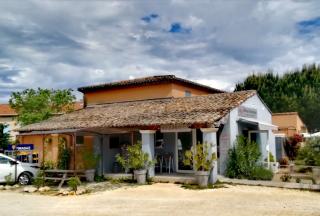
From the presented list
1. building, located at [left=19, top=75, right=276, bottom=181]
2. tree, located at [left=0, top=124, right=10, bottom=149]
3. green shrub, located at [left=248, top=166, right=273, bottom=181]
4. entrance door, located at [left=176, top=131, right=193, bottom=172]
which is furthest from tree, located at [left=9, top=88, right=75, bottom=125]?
green shrub, located at [left=248, top=166, right=273, bottom=181]

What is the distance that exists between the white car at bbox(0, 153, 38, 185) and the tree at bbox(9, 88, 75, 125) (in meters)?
13.6

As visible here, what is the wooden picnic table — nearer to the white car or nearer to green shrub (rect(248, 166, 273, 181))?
the white car

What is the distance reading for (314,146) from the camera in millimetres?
20594

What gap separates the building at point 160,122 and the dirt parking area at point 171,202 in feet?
9.09

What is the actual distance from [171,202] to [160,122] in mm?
6138

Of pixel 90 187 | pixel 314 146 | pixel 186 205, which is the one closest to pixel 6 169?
pixel 90 187

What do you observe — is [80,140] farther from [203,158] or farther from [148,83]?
[203,158]

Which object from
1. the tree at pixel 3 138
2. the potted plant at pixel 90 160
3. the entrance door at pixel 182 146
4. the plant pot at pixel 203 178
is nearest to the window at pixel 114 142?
the potted plant at pixel 90 160

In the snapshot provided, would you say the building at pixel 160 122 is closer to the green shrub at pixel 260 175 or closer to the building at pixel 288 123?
the green shrub at pixel 260 175

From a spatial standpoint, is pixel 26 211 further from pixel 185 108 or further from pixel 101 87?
pixel 101 87

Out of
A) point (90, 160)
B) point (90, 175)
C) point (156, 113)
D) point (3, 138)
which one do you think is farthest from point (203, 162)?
point (3, 138)

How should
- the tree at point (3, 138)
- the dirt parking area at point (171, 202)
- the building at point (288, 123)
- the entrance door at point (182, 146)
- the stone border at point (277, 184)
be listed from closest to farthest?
the dirt parking area at point (171, 202)
the stone border at point (277, 184)
the entrance door at point (182, 146)
the tree at point (3, 138)
the building at point (288, 123)

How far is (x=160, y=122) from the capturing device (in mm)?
17984

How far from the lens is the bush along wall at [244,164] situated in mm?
17250
